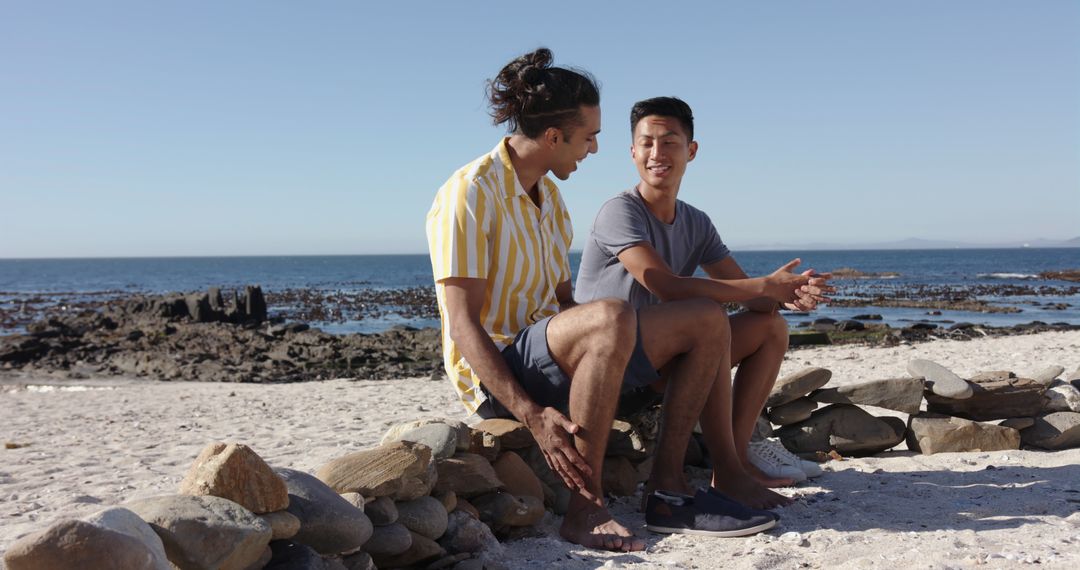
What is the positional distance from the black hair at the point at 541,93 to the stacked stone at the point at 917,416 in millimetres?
2175

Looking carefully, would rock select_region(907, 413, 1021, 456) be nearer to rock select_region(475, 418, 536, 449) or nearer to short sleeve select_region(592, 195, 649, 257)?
short sleeve select_region(592, 195, 649, 257)

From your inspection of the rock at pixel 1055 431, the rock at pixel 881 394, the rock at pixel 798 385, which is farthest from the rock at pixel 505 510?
the rock at pixel 1055 431

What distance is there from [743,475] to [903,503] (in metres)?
0.72

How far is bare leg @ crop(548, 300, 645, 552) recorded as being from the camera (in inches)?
120

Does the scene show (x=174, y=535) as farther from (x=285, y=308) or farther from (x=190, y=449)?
(x=285, y=308)

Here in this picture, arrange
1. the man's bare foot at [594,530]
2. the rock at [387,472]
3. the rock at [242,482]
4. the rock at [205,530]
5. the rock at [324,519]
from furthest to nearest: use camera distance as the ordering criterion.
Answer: the man's bare foot at [594,530] < the rock at [387,472] < the rock at [324,519] < the rock at [242,482] < the rock at [205,530]

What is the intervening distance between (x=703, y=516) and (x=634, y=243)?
116 cm

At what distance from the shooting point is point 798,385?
188 inches

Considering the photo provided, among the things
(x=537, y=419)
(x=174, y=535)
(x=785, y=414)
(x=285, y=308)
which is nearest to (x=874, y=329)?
(x=785, y=414)

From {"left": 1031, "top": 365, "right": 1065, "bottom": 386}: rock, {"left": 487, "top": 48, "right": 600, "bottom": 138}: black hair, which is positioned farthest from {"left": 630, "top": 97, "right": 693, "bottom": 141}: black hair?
{"left": 1031, "top": 365, "right": 1065, "bottom": 386}: rock

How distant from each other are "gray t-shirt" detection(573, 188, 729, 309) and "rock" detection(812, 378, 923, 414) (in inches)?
45.2

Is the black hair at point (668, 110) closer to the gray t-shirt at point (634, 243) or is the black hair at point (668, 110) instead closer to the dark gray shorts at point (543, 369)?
the gray t-shirt at point (634, 243)

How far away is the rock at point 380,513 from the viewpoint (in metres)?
2.91

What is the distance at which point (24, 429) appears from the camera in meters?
8.09
